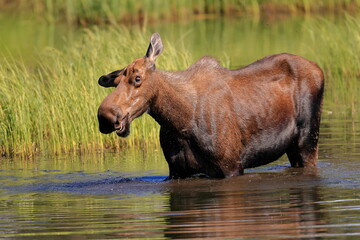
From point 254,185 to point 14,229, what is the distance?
2908mm

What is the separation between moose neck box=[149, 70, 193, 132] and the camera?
384 inches

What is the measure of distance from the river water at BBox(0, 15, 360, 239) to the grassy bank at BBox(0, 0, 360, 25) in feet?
60.0

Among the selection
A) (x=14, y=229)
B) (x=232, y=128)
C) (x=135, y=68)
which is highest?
(x=135, y=68)

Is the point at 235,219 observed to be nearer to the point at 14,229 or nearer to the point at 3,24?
the point at 14,229

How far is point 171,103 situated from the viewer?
984 centimetres

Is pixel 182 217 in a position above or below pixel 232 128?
below

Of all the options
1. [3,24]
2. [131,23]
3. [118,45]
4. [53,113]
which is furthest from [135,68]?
[3,24]

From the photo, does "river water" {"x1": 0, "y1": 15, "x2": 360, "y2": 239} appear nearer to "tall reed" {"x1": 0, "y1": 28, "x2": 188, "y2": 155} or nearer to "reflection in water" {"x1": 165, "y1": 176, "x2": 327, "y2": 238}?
"reflection in water" {"x1": 165, "y1": 176, "x2": 327, "y2": 238}

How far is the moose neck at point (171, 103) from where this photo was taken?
9.75 m

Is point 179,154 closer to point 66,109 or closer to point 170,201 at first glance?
point 170,201

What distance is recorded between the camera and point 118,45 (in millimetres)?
15727

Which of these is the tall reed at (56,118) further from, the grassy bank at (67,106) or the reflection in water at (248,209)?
the reflection in water at (248,209)

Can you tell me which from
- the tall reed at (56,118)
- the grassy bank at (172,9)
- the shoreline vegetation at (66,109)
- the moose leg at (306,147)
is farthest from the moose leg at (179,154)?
the grassy bank at (172,9)

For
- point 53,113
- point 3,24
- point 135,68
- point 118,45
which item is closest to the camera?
point 135,68
